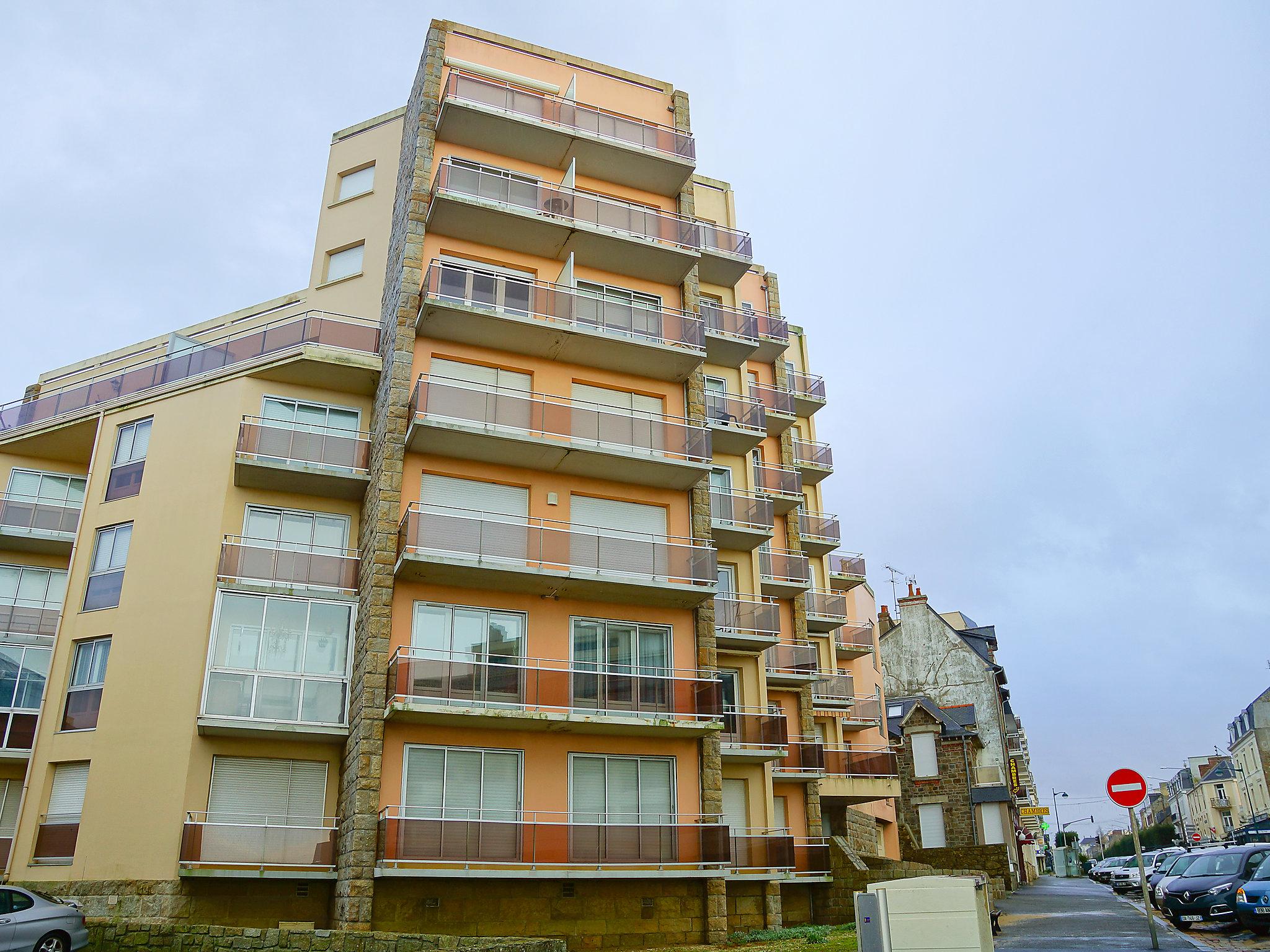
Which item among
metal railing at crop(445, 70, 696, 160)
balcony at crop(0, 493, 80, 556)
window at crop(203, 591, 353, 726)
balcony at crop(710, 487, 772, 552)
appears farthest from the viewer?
balcony at crop(710, 487, 772, 552)

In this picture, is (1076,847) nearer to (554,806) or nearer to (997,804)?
(997,804)

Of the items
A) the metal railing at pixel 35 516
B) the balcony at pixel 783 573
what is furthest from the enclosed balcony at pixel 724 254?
the metal railing at pixel 35 516

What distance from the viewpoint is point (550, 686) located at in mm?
21281

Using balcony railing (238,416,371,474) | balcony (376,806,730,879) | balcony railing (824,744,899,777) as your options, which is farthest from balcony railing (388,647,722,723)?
balcony railing (824,744,899,777)

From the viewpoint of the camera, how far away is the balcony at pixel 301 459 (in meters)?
22.6

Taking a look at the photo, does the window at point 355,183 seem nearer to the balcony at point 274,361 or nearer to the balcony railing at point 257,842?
the balcony at point 274,361

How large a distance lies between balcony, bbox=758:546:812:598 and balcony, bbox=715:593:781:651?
3156mm

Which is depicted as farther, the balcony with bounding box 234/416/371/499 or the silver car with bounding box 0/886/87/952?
the balcony with bounding box 234/416/371/499

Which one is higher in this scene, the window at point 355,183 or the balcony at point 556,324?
the window at point 355,183

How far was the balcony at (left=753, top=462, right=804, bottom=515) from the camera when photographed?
32.8 meters

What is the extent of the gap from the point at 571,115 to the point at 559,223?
374cm

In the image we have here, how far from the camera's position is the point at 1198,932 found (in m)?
19.1

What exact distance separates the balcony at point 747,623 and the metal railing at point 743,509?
7.55 feet

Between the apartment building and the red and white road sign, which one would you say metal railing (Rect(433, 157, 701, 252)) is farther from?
the red and white road sign
